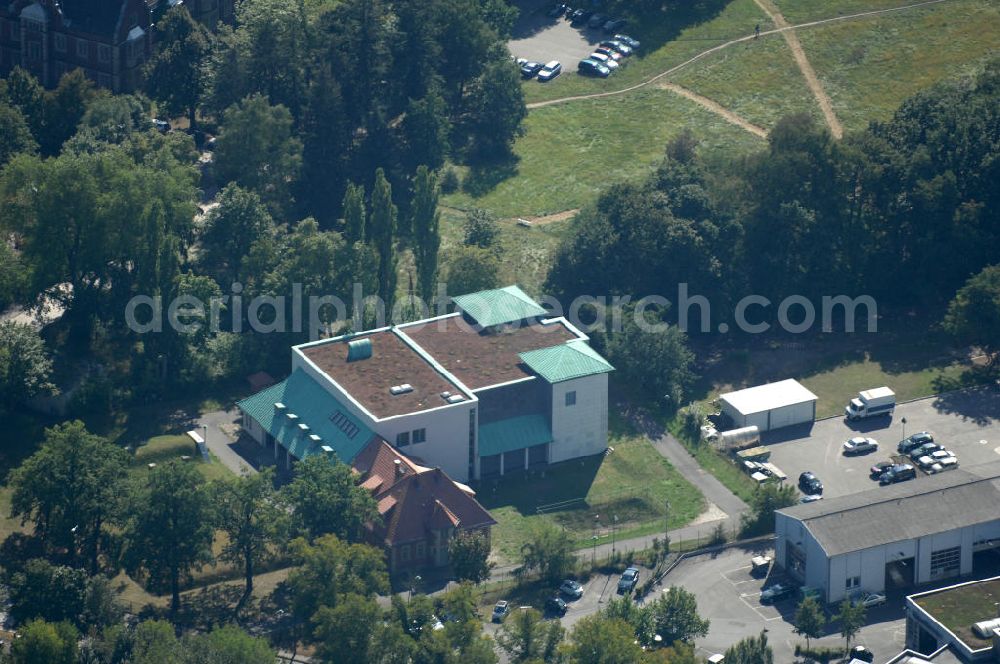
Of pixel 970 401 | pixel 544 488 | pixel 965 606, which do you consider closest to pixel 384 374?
pixel 544 488

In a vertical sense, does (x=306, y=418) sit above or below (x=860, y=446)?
above

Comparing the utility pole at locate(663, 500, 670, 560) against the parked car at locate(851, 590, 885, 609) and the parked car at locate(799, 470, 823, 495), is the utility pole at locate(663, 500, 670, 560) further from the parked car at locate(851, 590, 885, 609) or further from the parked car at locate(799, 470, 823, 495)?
the parked car at locate(851, 590, 885, 609)

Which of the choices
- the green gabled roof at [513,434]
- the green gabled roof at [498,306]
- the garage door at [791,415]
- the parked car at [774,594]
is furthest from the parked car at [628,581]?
the green gabled roof at [498,306]

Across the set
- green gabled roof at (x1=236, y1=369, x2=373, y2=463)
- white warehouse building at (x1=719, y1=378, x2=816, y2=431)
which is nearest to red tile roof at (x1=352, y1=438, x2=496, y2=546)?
green gabled roof at (x1=236, y1=369, x2=373, y2=463)

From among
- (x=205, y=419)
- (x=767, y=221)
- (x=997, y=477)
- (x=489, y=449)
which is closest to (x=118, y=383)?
(x=205, y=419)

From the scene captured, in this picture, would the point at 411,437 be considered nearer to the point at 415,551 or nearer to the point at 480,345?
the point at 415,551

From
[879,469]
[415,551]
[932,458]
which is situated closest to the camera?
[415,551]
